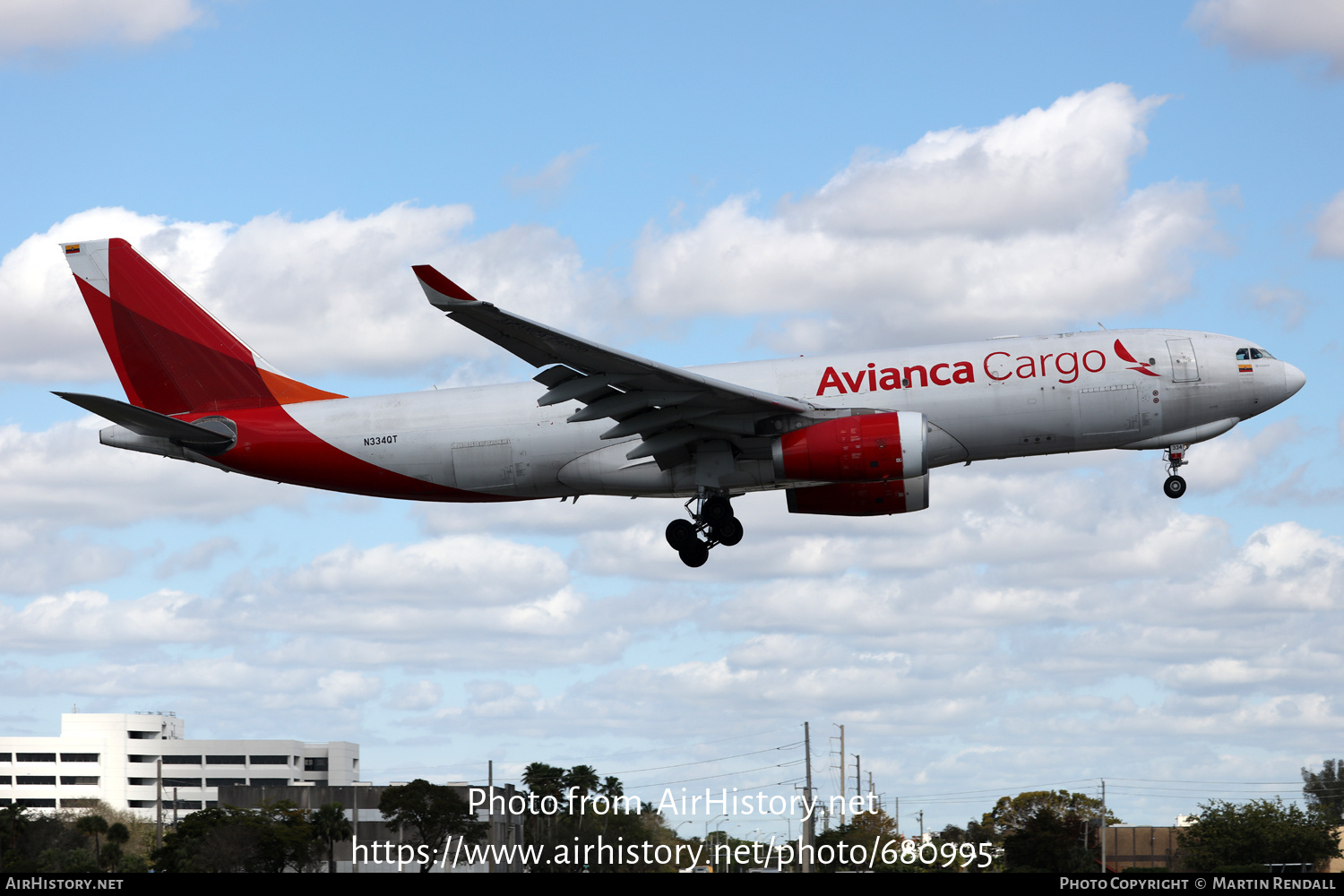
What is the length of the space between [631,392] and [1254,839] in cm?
6267

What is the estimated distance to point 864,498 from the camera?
36.1 meters

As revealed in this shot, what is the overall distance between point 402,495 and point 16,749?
152m

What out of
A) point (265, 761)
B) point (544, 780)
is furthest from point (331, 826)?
point (265, 761)

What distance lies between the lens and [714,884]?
1436 centimetres

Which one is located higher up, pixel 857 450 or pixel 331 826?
pixel 857 450

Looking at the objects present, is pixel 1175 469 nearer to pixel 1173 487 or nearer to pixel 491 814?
pixel 1173 487

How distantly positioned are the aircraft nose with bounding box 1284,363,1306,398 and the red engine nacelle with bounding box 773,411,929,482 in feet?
30.0

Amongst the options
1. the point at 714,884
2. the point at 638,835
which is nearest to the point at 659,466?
the point at 714,884

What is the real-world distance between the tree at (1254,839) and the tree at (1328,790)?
7596 millimetres

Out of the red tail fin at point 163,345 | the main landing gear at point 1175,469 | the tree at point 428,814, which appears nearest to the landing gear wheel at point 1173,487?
the main landing gear at point 1175,469

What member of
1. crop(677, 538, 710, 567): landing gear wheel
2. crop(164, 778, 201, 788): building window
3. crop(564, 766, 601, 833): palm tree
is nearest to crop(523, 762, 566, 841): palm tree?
crop(564, 766, 601, 833): palm tree

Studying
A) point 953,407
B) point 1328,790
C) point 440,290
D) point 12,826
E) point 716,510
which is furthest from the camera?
point 1328,790

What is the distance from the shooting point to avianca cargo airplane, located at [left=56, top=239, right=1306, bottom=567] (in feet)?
105

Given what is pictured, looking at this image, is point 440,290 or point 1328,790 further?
point 1328,790
